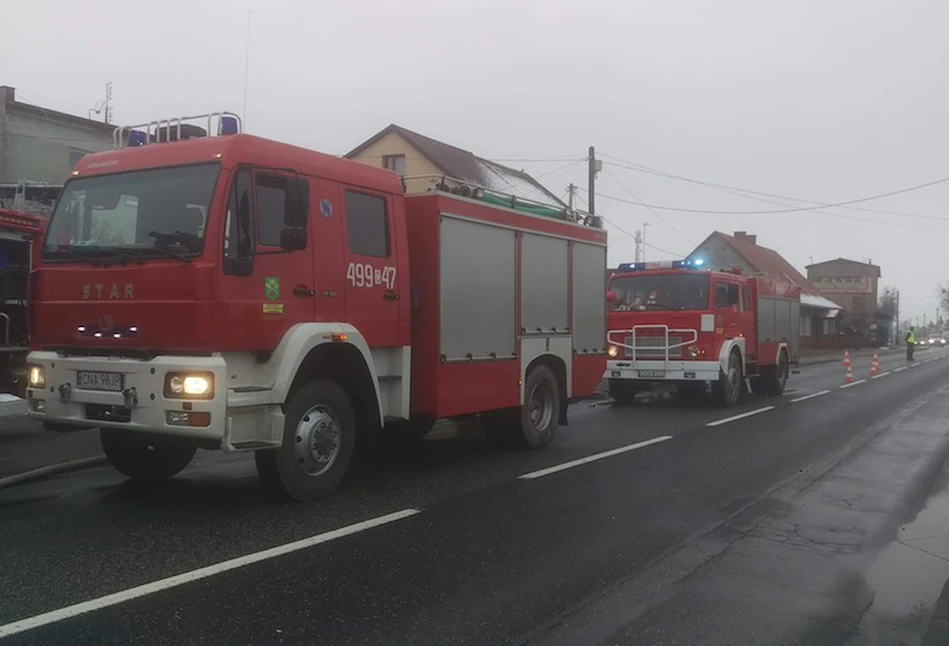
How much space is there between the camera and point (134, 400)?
20.1 feet

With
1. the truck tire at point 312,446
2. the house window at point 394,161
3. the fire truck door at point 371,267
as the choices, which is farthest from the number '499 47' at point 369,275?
the house window at point 394,161

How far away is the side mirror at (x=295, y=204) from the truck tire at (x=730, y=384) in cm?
1089

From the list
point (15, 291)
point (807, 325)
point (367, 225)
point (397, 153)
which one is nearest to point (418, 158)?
point (397, 153)

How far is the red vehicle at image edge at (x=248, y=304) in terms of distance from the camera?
611 centimetres

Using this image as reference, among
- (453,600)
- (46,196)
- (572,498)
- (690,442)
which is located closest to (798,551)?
(572,498)

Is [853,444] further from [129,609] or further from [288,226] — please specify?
[129,609]

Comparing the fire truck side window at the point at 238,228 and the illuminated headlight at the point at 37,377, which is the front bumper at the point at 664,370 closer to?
the fire truck side window at the point at 238,228

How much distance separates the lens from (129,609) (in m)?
4.41

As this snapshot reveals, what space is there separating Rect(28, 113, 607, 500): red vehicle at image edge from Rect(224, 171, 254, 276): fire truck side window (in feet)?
0.04

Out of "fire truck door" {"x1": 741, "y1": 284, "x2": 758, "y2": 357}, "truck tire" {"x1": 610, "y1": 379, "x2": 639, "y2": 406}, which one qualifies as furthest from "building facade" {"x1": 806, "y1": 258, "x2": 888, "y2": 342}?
"truck tire" {"x1": 610, "y1": 379, "x2": 639, "y2": 406}

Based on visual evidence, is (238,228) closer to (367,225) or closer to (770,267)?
(367,225)

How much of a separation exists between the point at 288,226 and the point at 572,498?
3.42 meters

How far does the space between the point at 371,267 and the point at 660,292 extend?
9617 mm

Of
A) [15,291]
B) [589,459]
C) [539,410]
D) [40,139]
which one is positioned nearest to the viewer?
[589,459]
